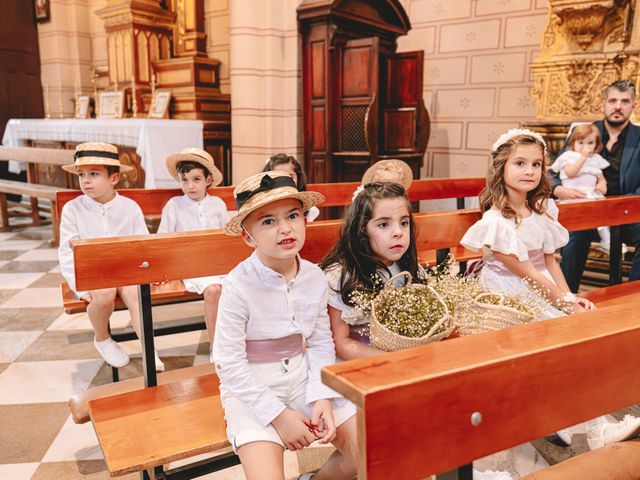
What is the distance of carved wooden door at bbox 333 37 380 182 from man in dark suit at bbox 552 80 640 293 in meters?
A: 2.40

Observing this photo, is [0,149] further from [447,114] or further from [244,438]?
[244,438]

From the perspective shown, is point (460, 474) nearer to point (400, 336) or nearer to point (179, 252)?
point (400, 336)

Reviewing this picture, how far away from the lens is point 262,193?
4.75 feet

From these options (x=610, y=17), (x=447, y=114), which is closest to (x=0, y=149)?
(x=447, y=114)

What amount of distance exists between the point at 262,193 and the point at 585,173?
3.20 m

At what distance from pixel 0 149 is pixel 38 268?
2290 millimetres

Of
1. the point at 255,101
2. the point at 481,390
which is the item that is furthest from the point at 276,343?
the point at 255,101

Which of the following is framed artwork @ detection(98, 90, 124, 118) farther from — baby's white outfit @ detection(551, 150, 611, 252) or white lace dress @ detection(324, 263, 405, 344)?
white lace dress @ detection(324, 263, 405, 344)

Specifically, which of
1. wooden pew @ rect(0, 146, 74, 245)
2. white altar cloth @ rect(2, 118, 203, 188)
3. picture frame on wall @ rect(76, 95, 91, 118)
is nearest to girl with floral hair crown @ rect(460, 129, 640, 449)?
wooden pew @ rect(0, 146, 74, 245)

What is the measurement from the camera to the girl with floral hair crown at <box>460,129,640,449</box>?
2213 mm

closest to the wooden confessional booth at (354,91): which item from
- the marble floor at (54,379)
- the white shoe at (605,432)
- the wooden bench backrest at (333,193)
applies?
the wooden bench backrest at (333,193)

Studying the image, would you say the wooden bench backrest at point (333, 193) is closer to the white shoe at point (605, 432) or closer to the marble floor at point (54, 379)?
the marble floor at point (54, 379)

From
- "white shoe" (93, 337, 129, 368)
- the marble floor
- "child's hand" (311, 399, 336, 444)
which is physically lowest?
the marble floor

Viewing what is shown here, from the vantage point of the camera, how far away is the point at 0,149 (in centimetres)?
625
